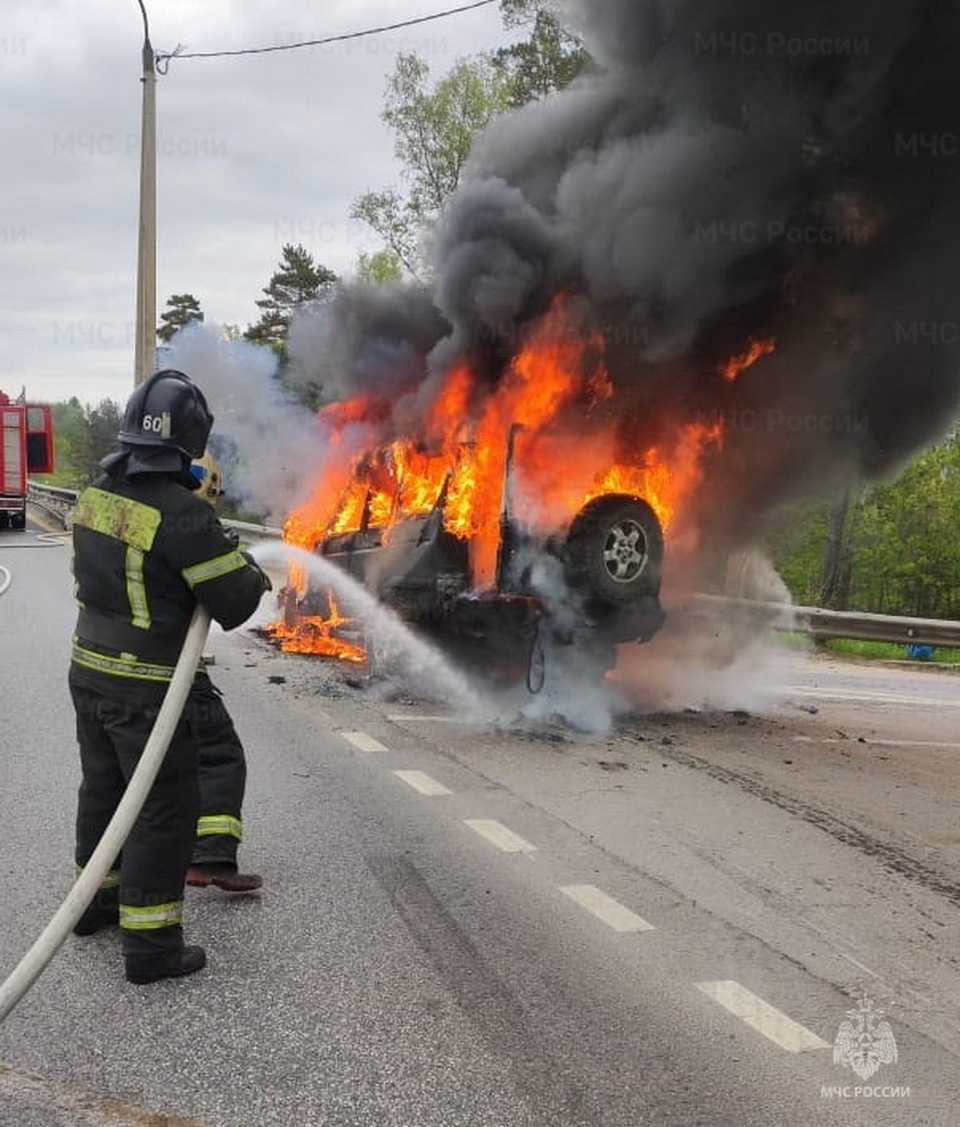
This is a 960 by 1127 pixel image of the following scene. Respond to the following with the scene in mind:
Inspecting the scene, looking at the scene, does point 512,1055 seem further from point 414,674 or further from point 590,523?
point 414,674

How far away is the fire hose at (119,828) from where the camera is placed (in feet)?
8.79

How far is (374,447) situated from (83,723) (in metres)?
6.13

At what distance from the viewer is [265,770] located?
546 cm

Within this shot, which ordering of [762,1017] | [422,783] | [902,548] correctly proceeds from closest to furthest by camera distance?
1. [762,1017]
2. [422,783]
3. [902,548]

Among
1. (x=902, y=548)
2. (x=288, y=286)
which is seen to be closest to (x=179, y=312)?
(x=288, y=286)

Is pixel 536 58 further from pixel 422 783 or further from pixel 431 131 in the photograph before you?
pixel 422 783

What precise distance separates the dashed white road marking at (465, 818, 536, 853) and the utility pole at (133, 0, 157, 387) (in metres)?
8.25

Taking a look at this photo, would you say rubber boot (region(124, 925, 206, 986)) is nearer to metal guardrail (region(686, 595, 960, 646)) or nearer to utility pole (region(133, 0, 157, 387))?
utility pole (region(133, 0, 157, 387))

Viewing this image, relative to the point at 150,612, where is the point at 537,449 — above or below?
above

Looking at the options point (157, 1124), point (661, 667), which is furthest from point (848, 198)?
point (157, 1124)

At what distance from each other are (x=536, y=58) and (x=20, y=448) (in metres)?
13.7

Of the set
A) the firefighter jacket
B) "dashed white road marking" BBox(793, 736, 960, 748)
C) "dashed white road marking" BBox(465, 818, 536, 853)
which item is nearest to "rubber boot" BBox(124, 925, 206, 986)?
the firefighter jacket

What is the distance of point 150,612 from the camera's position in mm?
3211

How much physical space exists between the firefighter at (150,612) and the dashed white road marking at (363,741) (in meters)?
2.66
